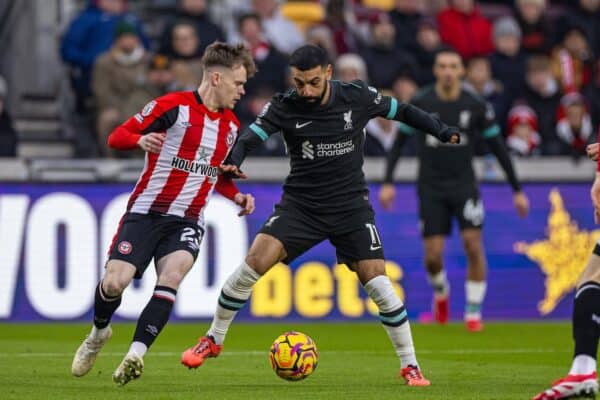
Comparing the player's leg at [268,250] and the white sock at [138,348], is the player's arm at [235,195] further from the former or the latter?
the white sock at [138,348]

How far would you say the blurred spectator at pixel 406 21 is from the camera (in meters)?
20.5

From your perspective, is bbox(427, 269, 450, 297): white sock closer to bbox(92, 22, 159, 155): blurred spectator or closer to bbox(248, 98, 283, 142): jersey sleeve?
bbox(92, 22, 159, 155): blurred spectator

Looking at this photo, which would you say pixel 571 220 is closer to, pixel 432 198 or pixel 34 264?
pixel 432 198

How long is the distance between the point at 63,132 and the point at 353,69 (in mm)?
4117

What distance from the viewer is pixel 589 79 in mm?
20656

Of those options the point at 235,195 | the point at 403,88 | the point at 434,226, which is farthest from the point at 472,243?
the point at 235,195

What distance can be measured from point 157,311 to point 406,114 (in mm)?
2293

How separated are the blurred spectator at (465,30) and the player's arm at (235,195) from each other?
10.7m

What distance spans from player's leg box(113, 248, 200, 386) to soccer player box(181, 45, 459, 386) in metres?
0.60

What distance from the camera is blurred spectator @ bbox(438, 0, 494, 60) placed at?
68.2ft

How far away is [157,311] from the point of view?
9734mm

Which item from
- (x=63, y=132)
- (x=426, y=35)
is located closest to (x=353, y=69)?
(x=426, y=35)

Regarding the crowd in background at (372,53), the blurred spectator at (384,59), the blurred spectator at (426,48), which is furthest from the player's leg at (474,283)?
the blurred spectator at (426,48)

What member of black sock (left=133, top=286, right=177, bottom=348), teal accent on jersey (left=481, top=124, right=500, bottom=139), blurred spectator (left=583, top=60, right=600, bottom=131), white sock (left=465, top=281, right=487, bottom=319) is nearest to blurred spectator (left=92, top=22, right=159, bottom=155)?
teal accent on jersey (left=481, top=124, right=500, bottom=139)
